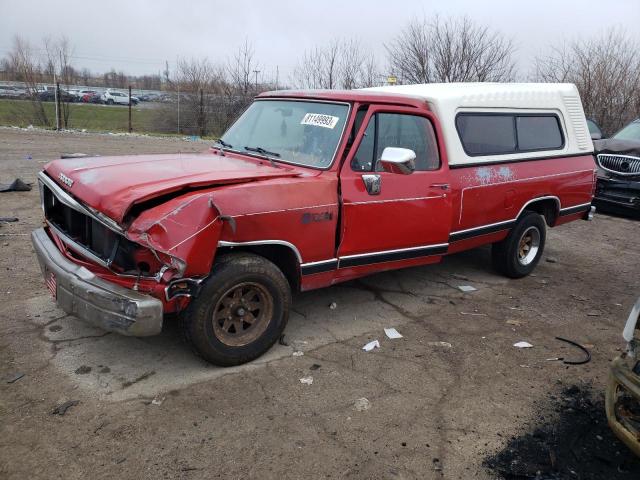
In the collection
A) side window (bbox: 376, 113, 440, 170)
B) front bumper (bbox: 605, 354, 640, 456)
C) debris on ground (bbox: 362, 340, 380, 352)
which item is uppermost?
side window (bbox: 376, 113, 440, 170)

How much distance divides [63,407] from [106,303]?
26.9 inches

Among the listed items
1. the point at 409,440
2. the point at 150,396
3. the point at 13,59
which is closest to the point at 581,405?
the point at 409,440

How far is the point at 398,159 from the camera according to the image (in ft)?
12.9

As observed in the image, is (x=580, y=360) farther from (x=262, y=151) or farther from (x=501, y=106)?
(x=262, y=151)

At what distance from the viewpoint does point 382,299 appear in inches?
205

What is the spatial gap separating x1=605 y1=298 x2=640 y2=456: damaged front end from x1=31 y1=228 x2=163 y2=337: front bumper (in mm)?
2652

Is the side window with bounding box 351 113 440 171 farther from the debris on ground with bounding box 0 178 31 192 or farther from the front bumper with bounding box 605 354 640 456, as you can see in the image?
the debris on ground with bounding box 0 178 31 192

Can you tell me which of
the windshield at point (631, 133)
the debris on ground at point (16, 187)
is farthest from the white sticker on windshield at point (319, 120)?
the windshield at point (631, 133)

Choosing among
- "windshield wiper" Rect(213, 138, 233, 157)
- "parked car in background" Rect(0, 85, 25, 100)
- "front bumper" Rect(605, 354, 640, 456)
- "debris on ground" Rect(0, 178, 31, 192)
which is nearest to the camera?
"front bumper" Rect(605, 354, 640, 456)

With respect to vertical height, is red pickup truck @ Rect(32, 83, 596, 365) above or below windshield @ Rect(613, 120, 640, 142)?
below

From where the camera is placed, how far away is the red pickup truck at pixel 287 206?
3246mm

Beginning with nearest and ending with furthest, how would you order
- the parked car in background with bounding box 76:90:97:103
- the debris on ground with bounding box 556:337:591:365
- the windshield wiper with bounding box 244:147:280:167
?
the debris on ground with bounding box 556:337:591:365, the windshield wiper with bounding box 244:147:280:167, the parked car in background with bounding box 76:90:97:103

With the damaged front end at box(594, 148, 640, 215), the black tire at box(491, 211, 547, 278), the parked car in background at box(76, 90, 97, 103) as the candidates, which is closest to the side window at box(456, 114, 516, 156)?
the black tire at box(491, 211, 547, 278)

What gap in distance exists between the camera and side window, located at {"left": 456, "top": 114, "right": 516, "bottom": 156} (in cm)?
518
